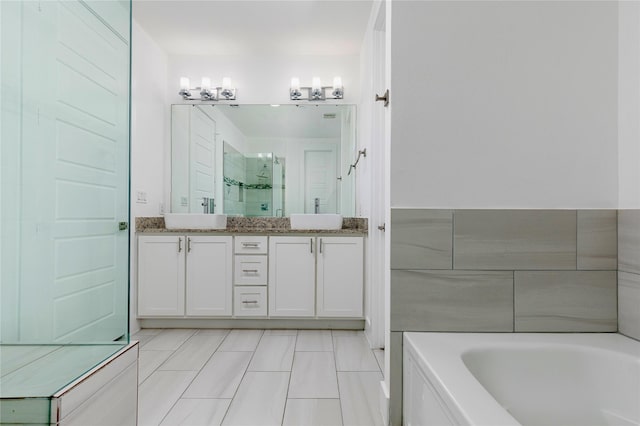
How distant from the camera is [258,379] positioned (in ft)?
6.26

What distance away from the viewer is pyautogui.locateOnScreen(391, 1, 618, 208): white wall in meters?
1.32

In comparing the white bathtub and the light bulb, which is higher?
the light bulb

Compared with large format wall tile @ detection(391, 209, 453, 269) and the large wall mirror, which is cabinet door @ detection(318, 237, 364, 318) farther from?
large format wall tile @ detection(391, 209, 453, 269)

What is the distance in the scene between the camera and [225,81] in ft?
10.8

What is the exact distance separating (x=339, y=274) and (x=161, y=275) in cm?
149

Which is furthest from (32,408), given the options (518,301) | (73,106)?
(518,301)

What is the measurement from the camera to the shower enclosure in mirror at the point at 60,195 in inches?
37.9

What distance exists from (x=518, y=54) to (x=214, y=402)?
204 centimetres

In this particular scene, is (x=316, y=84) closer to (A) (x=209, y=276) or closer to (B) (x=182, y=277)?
(A) (x=209, y=276)

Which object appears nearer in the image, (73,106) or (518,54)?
(73,106)

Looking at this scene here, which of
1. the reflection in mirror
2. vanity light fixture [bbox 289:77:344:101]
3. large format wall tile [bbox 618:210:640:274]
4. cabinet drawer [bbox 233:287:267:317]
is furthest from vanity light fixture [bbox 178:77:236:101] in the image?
large format wall tile [bbox 618:210:640:274]

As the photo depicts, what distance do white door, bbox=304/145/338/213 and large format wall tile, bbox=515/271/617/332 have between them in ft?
7.14

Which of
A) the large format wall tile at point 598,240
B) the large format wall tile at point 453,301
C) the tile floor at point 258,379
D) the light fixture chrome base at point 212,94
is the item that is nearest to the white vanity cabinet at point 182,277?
the tile floor at point 258,379

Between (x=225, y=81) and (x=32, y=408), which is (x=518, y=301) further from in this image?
(x=225, y=81)
